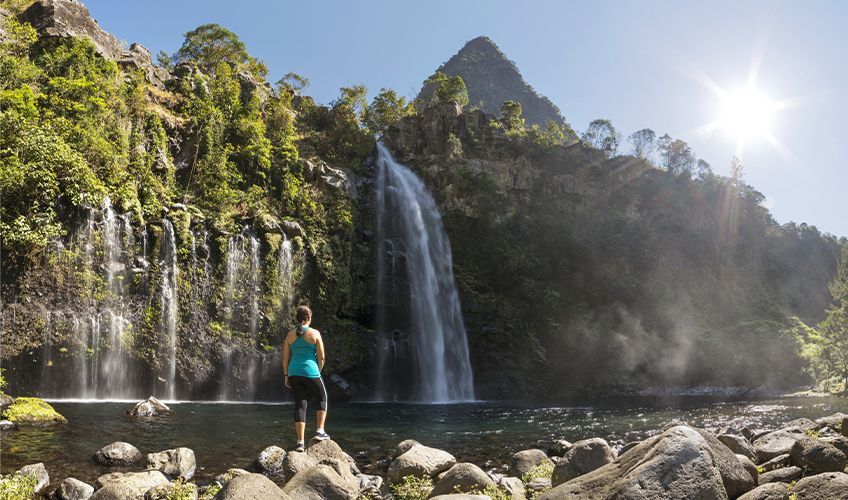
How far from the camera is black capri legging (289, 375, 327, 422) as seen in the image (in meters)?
8.31

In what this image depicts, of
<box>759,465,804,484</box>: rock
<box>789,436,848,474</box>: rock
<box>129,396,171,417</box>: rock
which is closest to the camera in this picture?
<box>759,465,804,484</box>: rock

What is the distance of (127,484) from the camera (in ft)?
22.4

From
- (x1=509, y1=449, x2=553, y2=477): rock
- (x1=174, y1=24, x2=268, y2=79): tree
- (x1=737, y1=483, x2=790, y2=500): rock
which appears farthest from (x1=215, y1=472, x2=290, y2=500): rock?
(x1=174, y1=24, x2=268, y2=79): tree

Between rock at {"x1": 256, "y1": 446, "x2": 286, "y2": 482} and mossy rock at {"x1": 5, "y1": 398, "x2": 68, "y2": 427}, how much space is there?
6.90 metres

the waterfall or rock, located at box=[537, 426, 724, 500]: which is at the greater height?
the waterfall

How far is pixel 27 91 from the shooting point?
21.6 meters

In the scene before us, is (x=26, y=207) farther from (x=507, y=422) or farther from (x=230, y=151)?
(x=507, y=422)

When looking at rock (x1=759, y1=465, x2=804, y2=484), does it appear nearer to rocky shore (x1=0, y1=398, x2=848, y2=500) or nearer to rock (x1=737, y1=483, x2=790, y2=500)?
rocky shore (x1=0, y1=398, x2=848, y2=500)

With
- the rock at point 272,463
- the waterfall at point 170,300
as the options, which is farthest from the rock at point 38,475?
the waterfall at point 170,300

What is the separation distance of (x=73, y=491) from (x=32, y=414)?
24.4ft

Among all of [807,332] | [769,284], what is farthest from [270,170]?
[769,284]

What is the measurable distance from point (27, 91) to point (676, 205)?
173 feet

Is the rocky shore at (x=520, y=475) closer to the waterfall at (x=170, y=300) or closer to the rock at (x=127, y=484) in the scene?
the rock at (x=127, y=484)

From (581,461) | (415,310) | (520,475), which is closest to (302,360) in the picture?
(520,475)
